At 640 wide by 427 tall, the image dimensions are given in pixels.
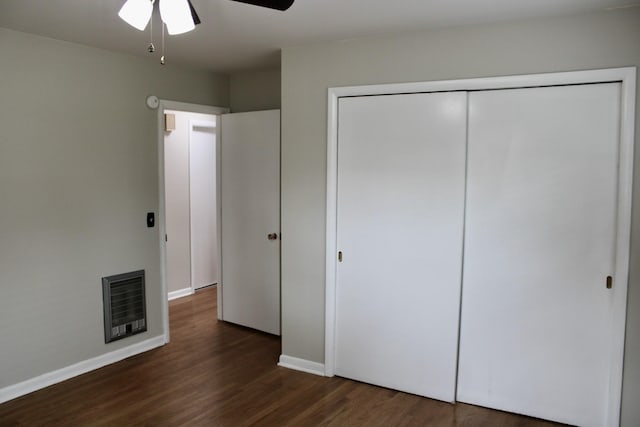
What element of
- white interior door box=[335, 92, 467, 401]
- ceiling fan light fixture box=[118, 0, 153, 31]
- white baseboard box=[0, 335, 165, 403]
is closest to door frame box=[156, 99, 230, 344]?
A: white baseboard box=[0, 335, 165, 403]

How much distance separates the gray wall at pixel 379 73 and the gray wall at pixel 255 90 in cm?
80

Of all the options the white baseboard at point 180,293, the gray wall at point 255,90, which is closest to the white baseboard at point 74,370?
the white baseboard at point 180,293

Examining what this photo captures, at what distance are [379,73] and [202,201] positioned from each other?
3.16 m

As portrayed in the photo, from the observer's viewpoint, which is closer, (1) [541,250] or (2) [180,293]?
(1) [541,250]

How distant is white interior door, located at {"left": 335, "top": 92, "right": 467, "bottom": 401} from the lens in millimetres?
2973

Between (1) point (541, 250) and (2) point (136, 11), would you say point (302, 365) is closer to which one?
(1) point (541, 250)

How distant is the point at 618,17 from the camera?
2506 millimetres

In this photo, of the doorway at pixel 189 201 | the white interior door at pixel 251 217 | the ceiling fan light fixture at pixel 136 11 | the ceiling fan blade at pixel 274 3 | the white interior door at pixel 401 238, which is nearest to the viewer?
the ceiling fan blade at pixel 274 3

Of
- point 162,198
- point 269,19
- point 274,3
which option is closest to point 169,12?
point 274,3

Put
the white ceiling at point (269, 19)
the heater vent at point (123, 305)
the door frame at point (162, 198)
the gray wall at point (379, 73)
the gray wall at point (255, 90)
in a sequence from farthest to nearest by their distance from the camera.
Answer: the gray wall at point (255, 90) → the door frame at point (162, 198) → the heater vent at point (123, 305) → the gray wall at point (379, 73) → the white ceiling at point (269, 19)

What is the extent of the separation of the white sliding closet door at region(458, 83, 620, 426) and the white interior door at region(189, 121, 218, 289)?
3.44 metres

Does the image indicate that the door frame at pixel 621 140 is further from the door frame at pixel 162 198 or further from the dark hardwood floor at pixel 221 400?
the door frame at pixel 162 198

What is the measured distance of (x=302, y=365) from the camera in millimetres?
3523

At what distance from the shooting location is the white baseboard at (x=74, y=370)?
120 inches
